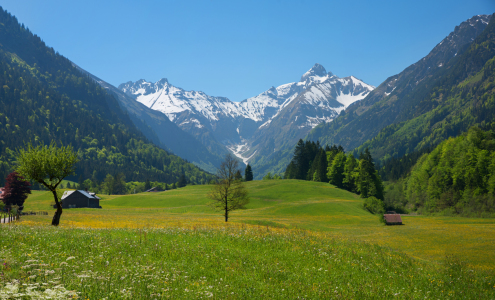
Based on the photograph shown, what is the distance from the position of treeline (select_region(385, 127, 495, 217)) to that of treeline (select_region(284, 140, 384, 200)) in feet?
47.8

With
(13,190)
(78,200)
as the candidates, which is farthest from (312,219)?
(78,200)

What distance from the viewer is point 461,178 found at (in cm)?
7831

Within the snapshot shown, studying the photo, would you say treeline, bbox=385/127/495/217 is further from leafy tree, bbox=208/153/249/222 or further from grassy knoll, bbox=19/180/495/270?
leafy tree, bbox=208/153/249/222

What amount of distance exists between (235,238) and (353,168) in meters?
101

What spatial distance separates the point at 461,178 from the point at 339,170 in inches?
1755

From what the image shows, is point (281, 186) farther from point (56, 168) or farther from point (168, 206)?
point (56, 168)

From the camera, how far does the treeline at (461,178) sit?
7088cm

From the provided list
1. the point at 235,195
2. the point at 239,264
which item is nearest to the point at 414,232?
the point at 235,195

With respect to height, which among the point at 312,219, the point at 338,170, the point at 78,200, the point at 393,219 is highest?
the point at 338,170

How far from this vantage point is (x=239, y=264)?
15.0 meters

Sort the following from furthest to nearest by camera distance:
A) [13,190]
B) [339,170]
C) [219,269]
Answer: [339,170], [13,190], [219,269]

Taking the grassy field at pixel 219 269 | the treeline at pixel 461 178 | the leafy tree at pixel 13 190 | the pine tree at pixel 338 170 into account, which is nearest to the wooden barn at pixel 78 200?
the leafy tree at pixel 13 190

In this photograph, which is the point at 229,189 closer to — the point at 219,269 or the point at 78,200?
the point at 219,269

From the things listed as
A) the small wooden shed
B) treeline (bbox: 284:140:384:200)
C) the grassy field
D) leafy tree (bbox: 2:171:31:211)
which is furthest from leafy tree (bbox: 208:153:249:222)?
treeline (bbox: 284:140:384:200)
